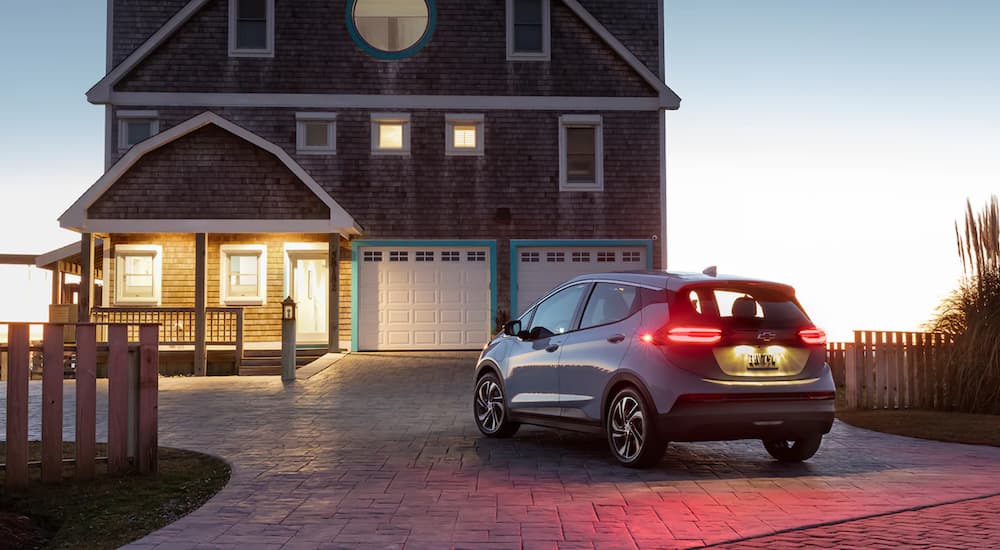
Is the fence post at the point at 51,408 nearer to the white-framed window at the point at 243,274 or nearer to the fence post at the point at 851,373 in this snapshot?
the fence post at the point at 851,373

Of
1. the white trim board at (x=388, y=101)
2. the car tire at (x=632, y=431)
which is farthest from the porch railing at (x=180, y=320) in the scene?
the car tire at (x=632, y=431)

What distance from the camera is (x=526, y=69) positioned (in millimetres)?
25469

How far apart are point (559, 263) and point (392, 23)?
7.42m

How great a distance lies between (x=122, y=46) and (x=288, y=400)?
1430 cm

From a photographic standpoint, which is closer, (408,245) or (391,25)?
(408,245)

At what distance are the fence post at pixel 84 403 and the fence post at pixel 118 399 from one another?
6.2 inches

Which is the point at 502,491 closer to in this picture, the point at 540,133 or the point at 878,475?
the point at 878,475

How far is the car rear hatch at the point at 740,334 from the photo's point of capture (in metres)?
8.33

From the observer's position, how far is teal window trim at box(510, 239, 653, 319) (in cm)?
2498

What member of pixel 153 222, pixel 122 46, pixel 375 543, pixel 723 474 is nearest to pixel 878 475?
pixel 723 474

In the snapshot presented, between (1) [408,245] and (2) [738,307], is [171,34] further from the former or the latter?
(2) [738,307]

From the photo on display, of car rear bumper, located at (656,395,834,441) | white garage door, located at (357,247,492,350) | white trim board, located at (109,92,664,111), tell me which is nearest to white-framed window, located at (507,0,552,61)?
white trim board, located at (109,92,664,111)

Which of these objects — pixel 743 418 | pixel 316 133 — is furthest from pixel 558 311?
pixel 316 133

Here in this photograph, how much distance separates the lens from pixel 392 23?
25797mm
